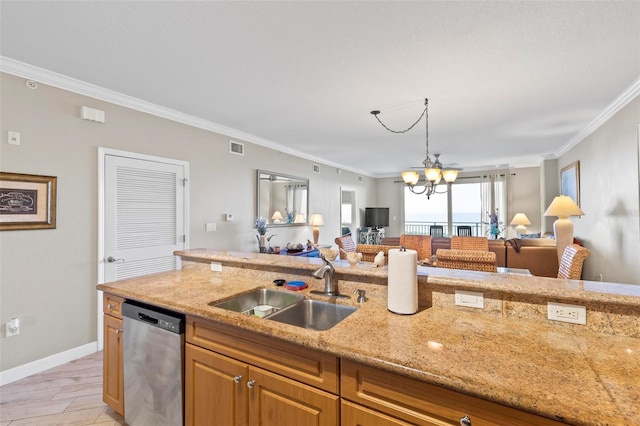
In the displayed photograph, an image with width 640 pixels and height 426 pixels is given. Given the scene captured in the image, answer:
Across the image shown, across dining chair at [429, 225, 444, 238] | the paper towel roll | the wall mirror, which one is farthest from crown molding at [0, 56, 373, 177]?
dining chair at [429, 225, 444, 238]

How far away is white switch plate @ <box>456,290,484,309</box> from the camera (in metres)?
1.44

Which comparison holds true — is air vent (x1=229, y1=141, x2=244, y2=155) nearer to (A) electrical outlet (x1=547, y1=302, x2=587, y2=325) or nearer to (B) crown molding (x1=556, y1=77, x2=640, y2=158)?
(A) electrical outlet (x1=547, y1=302, x2=587, y2=325)

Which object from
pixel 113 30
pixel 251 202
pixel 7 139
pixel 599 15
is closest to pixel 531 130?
pixel 599 15

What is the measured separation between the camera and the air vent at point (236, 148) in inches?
176

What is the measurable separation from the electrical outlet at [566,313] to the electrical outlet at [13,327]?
381cm

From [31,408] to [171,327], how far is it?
1.61 m

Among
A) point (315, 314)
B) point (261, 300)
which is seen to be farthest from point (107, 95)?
point (315, 314)

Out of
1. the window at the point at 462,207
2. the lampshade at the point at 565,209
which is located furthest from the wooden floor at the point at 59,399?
the window at the point at 462,207

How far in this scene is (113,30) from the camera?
2023 millimetres

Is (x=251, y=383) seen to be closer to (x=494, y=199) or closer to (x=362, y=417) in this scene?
(x=362, y=417)

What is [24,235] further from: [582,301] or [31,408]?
[582,301]

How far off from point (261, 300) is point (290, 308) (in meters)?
0.40

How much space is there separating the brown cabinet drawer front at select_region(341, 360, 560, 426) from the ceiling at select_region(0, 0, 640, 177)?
2.00 m

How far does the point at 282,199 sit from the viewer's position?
551 cm
